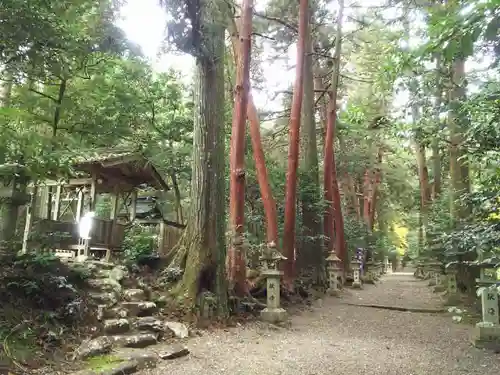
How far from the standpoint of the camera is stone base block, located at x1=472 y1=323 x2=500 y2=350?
6515 millimetres

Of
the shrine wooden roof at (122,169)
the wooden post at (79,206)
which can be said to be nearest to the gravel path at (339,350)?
the shrine wooden roof at (122,169)

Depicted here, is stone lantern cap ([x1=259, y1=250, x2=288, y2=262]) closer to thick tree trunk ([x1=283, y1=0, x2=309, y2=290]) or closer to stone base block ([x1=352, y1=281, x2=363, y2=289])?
thick tree trunk ([x1=283, y1=0, x2=309, y2=290])

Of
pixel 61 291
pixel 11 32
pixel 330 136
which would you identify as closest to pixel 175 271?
pixel 61 291

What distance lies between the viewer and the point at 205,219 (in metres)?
7.55

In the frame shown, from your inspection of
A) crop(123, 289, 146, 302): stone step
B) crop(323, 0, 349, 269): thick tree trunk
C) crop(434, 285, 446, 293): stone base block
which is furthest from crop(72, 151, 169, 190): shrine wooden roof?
crop(434, 285, 446, 293): stone base block

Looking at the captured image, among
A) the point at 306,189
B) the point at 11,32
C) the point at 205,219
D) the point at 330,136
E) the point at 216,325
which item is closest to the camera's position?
the point at 11,32

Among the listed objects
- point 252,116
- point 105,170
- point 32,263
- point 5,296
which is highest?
point 252,116

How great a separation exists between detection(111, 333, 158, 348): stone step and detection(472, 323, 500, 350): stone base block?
16.9 feet

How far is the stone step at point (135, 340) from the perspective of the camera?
5.38 m

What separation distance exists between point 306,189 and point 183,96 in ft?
17.1

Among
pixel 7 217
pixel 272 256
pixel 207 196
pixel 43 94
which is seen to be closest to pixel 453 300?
pixel 272 256

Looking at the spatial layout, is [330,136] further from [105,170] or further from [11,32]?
[11,32]

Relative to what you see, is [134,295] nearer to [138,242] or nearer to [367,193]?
[138,242]

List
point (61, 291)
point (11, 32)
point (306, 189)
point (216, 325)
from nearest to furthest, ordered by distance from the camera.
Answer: point (11, 32), point (61, 291), point (216, 325), point (306, 189)
